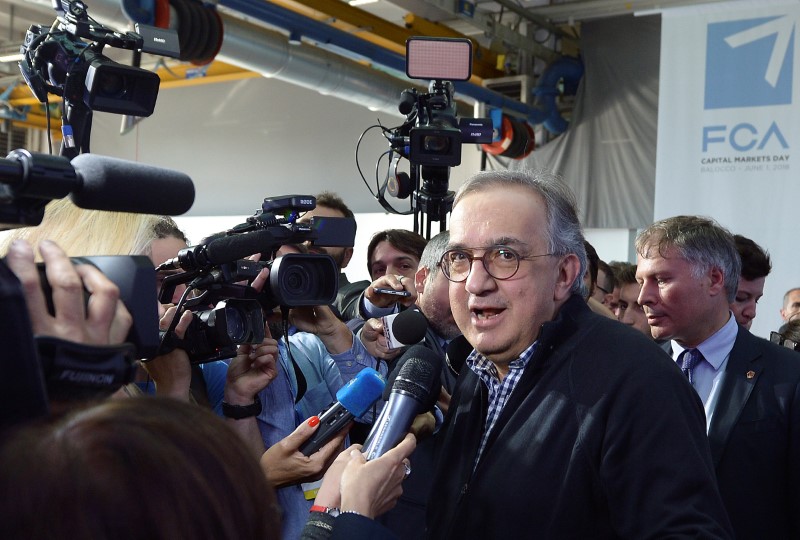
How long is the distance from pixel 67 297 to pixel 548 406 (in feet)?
2.54

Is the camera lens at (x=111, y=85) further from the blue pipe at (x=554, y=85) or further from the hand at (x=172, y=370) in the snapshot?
the blue pipe at (x=554, y=85)

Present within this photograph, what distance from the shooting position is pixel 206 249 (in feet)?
4.80

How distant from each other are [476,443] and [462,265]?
0.30 metres

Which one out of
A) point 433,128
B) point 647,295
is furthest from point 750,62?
point 647,295

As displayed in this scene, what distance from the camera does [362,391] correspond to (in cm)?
133

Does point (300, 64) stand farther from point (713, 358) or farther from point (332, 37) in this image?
point (713, 358)

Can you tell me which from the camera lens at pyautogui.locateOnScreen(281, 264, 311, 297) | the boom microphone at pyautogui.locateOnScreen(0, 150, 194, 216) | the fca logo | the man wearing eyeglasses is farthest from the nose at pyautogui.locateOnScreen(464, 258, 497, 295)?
the fca logo

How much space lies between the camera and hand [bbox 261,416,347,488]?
143 centimetres

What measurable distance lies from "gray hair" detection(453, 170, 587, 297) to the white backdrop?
3.05m

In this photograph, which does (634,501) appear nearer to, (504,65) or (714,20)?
(714,20)

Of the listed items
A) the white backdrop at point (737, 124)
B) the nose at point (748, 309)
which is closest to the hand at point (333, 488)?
the nose at point (748, 309)

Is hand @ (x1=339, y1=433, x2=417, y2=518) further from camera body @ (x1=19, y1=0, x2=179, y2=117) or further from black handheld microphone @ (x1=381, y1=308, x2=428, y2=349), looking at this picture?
camera body @ (x1=19, y1=0, x2=179, y2=117)

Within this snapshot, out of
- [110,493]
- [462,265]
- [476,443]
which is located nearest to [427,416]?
[476,443]

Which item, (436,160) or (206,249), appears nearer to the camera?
(206,249)
